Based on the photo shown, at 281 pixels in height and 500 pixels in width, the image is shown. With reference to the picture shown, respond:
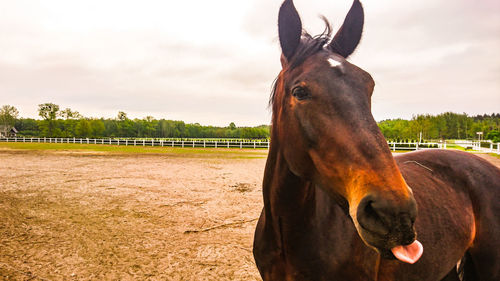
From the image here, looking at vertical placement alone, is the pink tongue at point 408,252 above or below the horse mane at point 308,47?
below

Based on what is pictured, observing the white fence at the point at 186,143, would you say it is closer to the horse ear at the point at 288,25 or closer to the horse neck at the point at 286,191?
the horse neck at the point at 286,191

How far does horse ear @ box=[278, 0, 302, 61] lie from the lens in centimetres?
171

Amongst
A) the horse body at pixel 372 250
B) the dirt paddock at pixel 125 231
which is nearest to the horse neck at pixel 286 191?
the horse body at pixel 372 250

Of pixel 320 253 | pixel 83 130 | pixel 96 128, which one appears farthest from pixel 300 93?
pixel 96 128

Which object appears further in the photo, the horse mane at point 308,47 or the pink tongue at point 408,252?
the horse mane at point 308,47

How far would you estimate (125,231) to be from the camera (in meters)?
5.42

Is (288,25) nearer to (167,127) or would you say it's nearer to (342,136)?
(342,136)

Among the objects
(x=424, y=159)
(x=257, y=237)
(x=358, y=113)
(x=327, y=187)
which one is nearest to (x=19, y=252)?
(x=257, y=237)

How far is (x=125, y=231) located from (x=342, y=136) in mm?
5428

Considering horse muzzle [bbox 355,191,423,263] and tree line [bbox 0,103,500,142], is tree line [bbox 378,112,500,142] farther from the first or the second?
horse muzzle [bbox 355,191,423,263]

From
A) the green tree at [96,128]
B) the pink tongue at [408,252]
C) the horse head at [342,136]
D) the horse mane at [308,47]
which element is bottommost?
the pink tongue at [408,252]

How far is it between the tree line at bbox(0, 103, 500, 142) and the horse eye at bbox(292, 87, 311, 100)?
153 feet

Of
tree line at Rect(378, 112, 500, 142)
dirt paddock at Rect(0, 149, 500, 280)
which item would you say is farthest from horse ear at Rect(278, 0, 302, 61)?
tree line at Rect(378, 112, 500, 142)

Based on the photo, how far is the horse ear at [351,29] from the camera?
1868mm
